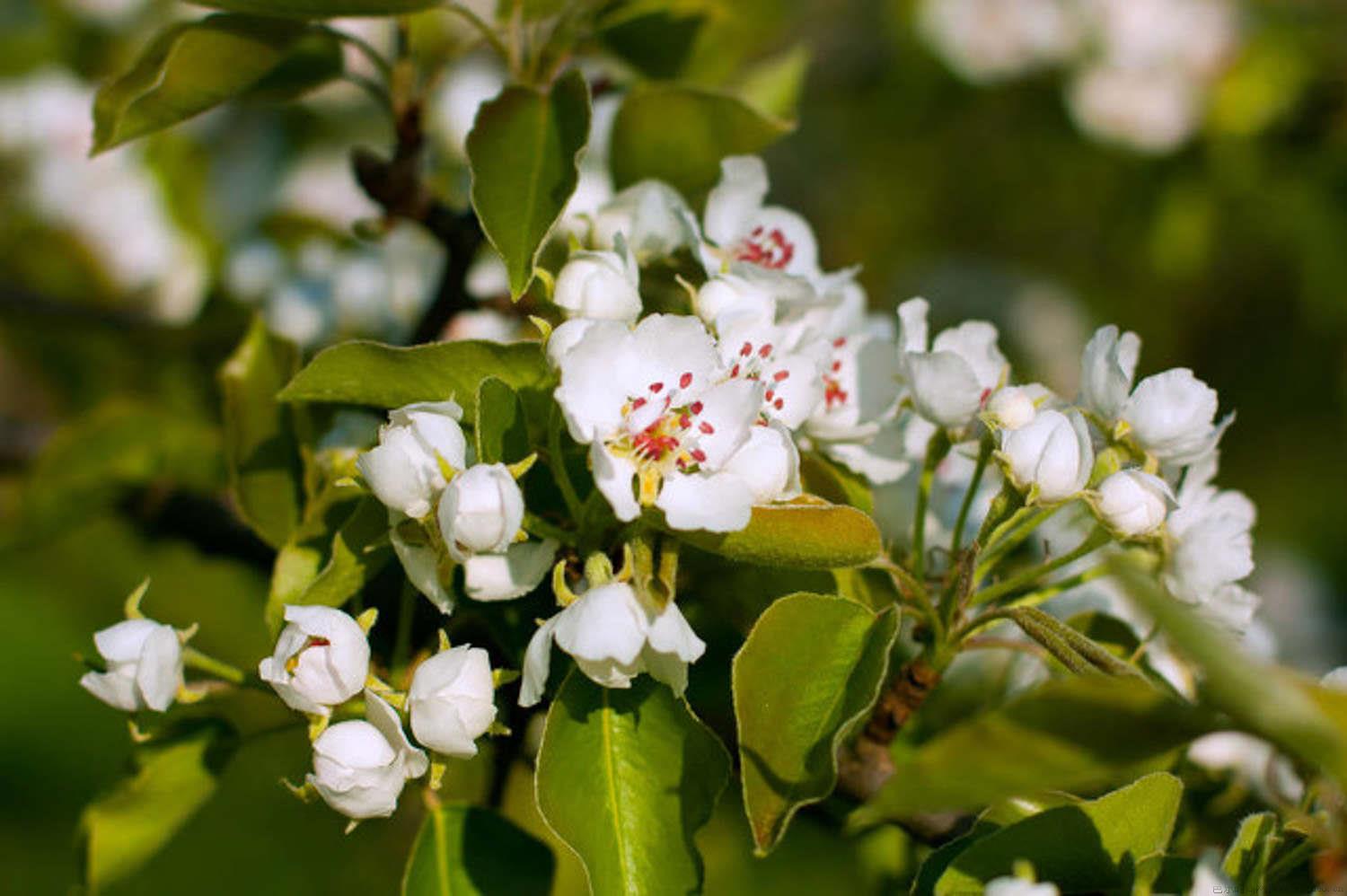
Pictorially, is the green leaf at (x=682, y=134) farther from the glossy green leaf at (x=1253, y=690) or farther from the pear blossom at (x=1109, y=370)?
the glossy green leaf at (x=1253, y=690)

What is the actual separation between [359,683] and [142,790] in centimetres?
31

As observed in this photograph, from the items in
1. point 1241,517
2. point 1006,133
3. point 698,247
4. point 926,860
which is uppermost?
point 698,247

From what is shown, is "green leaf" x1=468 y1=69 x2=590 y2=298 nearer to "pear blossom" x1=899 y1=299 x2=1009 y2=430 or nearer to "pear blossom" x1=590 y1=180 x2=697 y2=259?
"pear blossom" x1=590 y1=180 x2=697 y2=259

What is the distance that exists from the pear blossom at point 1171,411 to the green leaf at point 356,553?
53 centimetres

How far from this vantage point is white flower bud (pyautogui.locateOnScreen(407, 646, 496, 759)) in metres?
0.86

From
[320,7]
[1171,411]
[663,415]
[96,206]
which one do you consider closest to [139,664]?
[663,415]

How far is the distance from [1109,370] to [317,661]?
1.89ft

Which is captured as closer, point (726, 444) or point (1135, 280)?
point (726, 444)

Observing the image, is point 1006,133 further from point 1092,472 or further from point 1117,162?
point 1092,472

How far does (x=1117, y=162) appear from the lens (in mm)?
2805

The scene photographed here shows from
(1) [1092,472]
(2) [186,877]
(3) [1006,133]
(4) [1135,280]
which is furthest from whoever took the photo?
(4) [1135,280]

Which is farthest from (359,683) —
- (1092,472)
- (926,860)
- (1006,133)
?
(1006,133)

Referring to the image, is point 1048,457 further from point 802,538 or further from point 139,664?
point 139,664

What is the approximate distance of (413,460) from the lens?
2.79 ft
